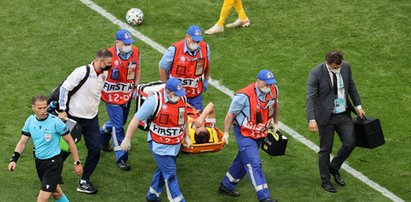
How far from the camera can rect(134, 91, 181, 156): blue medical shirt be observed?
37.4ft

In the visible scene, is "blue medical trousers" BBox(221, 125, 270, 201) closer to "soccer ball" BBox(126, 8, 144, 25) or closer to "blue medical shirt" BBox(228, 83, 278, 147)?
"blue medical shirt" BBox(228, 83, 278, 147)

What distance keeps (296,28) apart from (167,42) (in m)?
2.66

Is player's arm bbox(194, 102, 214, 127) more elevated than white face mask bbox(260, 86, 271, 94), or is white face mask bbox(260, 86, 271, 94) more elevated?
white face mask bbox(260, 86, 271, 94)

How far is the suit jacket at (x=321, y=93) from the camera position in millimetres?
12367

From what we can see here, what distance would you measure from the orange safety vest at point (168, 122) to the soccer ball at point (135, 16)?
6609 mm

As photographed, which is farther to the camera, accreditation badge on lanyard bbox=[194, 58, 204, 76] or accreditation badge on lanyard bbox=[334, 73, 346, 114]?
accreditation badge on lanyard bbox=[194, 58, 204, 76]

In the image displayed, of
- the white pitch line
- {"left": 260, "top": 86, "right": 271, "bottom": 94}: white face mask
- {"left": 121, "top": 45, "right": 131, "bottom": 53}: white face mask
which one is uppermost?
{"left": 121, "top": 45, "right": 131, "bottom": 53}: white face mask

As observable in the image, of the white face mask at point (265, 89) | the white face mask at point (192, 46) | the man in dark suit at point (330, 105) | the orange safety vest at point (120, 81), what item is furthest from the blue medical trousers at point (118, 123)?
the man in dark suit at point (330, 105)

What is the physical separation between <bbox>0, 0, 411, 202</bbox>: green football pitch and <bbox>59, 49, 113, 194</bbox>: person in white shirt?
0.46 metres

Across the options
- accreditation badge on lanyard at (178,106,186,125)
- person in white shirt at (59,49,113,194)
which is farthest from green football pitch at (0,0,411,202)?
accreditation badge on lanyard at (178,106,186,125)

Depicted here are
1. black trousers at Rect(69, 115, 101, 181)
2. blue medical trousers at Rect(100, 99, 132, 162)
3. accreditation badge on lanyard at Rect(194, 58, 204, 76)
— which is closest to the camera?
black trousers at Rect(69, 115, 101, 181)

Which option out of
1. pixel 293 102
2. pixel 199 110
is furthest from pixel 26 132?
pixel 293 102

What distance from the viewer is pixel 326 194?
12.8m

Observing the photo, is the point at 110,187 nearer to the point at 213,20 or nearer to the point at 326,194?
the point at 326,194
